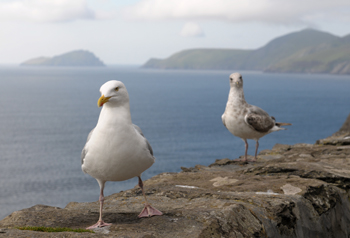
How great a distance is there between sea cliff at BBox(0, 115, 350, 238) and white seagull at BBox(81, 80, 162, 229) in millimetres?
615

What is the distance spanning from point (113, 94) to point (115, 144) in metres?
0.77

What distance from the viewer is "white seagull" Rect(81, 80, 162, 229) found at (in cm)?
575

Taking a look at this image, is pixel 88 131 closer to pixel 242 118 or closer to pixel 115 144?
pixel 242 118

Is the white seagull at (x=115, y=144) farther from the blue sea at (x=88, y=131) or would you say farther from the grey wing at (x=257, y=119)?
the blue sea at (x=88, y=131)

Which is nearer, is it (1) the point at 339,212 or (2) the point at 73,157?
(1) the point at 339,212

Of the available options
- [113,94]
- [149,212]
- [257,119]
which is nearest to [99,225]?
[149,212]

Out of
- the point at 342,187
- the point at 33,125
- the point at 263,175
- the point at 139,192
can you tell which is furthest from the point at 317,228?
the point at 33,125

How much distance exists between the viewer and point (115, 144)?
5738 mm

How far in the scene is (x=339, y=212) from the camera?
7934 millimetres

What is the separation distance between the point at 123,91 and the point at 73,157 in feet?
291

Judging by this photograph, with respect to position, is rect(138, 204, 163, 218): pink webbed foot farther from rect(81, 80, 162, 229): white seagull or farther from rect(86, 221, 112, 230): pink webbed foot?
rect(86, 221, 112, 230): pink webbed foot

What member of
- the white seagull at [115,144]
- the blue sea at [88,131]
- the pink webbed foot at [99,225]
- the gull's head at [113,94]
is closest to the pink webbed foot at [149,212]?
the white seagull at [115,144]

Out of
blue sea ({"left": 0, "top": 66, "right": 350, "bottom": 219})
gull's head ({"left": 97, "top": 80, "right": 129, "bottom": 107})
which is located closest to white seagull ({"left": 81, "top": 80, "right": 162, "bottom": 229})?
gull's head ({"left": 97, "top": 80, "right": 129, "bottom": 107})

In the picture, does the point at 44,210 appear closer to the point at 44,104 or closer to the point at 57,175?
the point at 57,175
